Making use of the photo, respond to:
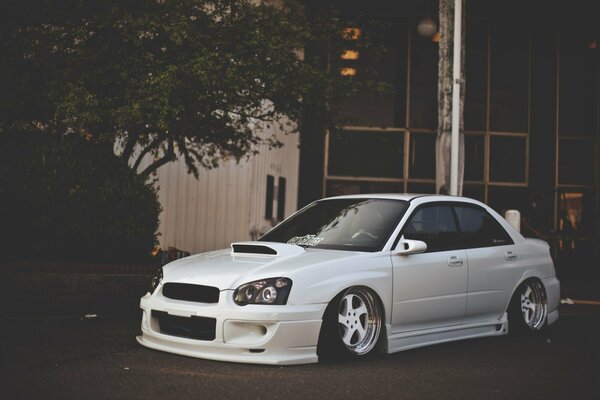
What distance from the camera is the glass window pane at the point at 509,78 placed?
22.3 meters

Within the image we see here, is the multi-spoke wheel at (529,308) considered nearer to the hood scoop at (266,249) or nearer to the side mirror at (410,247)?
the side mirror at (410,247)

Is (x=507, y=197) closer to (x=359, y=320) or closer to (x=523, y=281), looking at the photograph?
(x=523, y=281)

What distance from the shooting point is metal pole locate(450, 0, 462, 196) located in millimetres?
12359

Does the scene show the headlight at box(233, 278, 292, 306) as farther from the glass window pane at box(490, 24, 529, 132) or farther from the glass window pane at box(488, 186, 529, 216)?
the glass window pane at box(490, 24, 529, 132)

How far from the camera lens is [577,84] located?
73.4 feet

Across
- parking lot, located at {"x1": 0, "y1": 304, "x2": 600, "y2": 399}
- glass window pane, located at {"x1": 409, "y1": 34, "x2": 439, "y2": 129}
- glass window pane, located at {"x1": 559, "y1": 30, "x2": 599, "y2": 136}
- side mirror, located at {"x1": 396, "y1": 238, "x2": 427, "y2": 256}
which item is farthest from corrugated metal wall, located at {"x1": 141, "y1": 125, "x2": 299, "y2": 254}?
side mirror, located at {"x1": 396, "y1": 238, "x2": 427, "y2": 256}

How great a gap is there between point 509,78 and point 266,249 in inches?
660

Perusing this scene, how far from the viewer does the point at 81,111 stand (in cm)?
984

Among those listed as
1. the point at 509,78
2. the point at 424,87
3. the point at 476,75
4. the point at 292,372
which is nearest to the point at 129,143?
the point at 292,372

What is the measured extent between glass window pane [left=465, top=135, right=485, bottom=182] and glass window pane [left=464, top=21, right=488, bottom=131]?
29 centimetres

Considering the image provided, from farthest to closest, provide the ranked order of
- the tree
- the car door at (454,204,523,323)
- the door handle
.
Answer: the tree < the car door at (454,204,523,323) < the door handle

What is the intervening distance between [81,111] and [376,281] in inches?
184

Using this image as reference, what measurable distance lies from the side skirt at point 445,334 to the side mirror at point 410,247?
697 mm

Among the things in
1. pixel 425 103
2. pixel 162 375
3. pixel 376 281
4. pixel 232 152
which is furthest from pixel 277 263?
pixel 425 103
